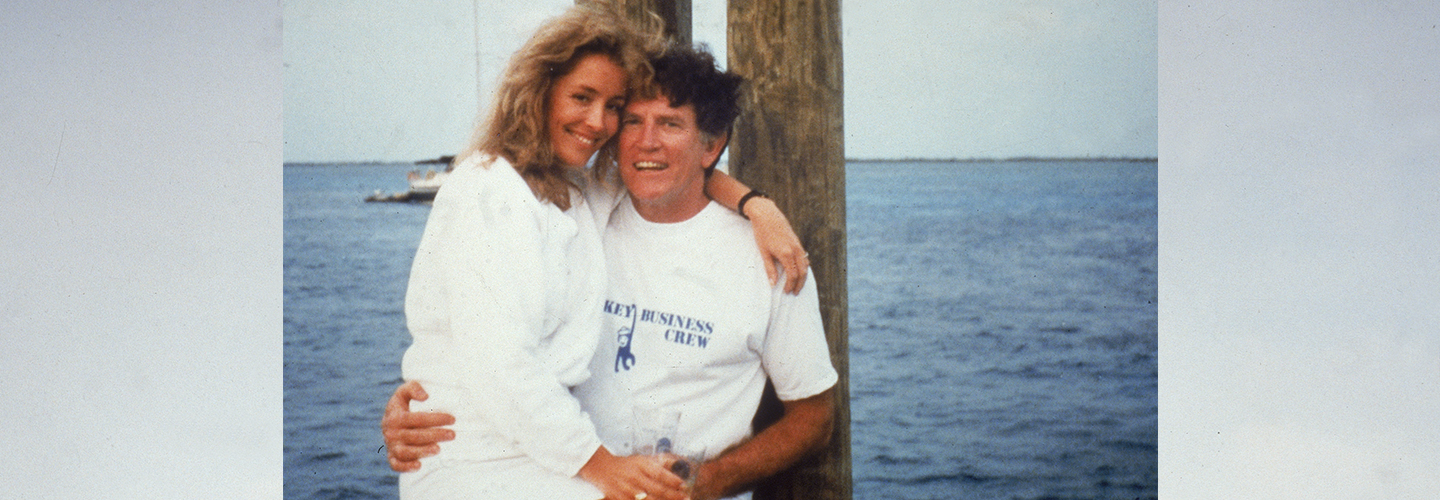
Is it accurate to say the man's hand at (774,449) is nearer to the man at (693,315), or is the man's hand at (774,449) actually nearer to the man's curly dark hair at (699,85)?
the man at (693,315)

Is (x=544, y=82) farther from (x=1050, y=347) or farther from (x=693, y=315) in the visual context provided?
(x=1050, y=347)

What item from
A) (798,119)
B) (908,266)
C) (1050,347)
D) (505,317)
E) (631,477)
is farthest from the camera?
(1050,347)

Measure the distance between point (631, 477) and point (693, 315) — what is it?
0.39m

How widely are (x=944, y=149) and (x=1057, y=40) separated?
0.37 metres

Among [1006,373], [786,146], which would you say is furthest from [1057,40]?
[1006,373]

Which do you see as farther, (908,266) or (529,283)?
(908,266)

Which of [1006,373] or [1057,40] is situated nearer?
[1057,40]

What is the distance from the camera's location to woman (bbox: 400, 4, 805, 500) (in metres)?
2.29

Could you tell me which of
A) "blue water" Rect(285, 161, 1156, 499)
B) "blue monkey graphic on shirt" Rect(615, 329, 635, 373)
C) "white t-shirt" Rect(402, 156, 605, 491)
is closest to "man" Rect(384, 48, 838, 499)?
"blue monkey graphic on shirt" Rect(615, 329, 635, 373)

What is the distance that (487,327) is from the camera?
2283 millimetres

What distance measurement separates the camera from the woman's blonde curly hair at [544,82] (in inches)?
96.0

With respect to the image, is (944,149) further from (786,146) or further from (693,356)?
(693,356)

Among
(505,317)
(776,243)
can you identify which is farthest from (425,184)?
(776,243)

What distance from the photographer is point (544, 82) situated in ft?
8.07
